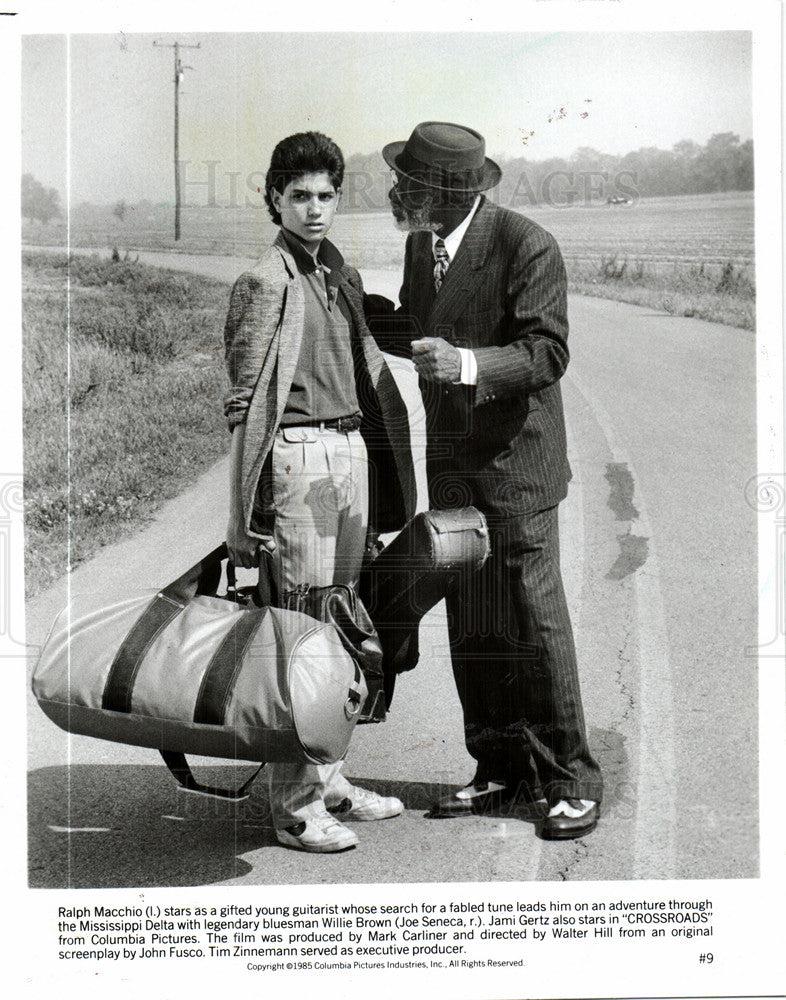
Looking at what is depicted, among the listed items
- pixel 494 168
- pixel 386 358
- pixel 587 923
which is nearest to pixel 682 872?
pixel 587 923

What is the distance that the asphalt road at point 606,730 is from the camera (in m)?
3.25

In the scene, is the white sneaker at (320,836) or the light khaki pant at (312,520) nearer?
the light khaki pant at (312,520)

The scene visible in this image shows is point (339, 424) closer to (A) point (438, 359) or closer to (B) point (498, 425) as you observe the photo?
(A) point (438, 359)

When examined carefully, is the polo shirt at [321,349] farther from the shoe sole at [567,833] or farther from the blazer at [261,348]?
the shoe sole at [567,833]

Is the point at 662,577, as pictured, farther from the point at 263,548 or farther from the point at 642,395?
the point at 263,548

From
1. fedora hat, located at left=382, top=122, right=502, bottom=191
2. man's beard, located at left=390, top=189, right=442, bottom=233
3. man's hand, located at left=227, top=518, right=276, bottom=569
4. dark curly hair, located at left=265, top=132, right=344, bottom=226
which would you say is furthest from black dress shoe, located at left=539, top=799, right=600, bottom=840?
dark curly hair, located at left=265, top=132, right=344, bottom=226

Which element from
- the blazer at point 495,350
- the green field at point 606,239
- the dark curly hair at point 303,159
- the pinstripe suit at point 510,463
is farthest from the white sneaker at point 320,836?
the dark curly hair at point 303,159

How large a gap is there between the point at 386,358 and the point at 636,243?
1.31m

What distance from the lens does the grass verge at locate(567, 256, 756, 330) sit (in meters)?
3.66

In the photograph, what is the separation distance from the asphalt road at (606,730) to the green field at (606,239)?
0.09 m

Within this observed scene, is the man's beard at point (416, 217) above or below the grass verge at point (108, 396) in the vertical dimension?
above

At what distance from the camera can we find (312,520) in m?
3.13

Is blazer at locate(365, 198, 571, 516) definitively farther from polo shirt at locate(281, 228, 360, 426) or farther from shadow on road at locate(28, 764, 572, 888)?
shadow on road at locate(28, 764, 572, 888)

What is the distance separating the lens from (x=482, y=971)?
3170mm
